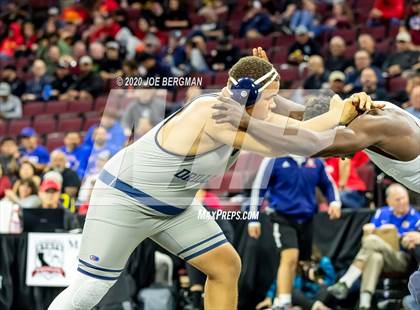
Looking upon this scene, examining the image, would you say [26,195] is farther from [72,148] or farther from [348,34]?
[348,34]

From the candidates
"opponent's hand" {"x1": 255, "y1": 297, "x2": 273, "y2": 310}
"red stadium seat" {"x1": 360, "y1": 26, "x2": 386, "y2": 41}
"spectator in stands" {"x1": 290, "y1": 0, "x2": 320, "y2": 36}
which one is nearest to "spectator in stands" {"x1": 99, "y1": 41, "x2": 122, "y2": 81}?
"spectator in stands" {"x1": 290, "y1": 0, "x2": 320, "y2": 36}

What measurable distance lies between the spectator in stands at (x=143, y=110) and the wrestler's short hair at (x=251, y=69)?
5811mm

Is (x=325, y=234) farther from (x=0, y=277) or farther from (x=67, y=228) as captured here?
(x=0, y=277)

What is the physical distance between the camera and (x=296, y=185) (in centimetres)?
950

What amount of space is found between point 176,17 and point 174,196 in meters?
11.6

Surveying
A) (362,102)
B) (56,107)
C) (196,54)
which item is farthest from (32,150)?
(362,102)

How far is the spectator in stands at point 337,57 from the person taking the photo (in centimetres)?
1325

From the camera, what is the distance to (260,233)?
979 cm

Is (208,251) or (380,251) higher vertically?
(208,251)

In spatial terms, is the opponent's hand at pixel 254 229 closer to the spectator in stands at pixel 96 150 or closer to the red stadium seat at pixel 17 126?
the spectator in stands at pixel 96 150

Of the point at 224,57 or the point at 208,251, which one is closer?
the point at 208,251

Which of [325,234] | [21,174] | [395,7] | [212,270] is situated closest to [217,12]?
[395,7]

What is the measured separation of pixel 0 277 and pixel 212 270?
3.91 meters

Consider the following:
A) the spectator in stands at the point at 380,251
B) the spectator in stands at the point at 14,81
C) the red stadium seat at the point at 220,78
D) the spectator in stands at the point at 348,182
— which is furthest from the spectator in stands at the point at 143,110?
the spectator in stands at the point at 14,81
